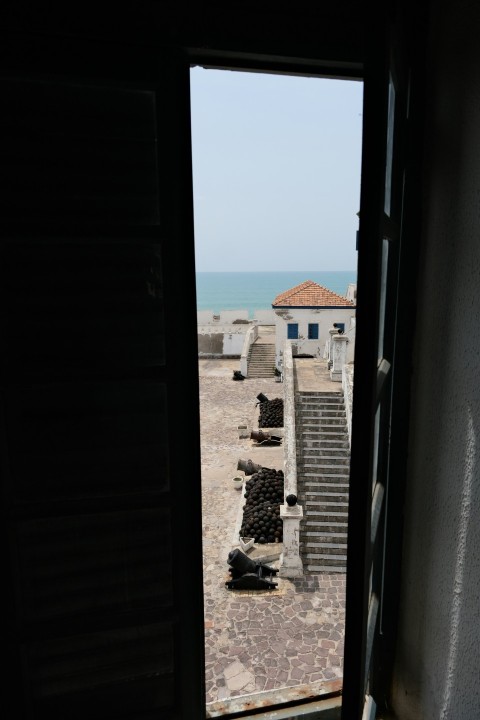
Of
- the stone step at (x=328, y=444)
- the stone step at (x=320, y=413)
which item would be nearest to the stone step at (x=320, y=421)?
the stone step at (x=320, y=413)

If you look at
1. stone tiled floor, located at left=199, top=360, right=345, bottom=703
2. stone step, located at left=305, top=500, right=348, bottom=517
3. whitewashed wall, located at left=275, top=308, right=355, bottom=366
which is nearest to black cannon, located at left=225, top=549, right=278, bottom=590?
stone tiled floor, located at left=199, top=360, right=345, bottom=703

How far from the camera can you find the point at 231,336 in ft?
91.5

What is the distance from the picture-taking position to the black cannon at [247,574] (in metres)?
7.62

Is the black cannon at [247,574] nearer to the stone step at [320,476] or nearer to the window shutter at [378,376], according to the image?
the stone step at [320,476]

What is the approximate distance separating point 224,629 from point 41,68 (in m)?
7.05

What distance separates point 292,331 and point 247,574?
15.8m

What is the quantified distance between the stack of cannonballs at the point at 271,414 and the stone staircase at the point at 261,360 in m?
5.35

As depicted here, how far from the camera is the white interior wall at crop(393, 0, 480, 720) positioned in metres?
1.29

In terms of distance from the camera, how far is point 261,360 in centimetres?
2469

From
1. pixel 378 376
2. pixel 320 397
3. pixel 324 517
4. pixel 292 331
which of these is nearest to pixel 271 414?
pixel 320 397

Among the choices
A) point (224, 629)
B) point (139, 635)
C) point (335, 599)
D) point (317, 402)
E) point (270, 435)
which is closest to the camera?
point (139, 635)

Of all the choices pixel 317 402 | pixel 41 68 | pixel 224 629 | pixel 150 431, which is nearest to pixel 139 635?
pixel 150 431

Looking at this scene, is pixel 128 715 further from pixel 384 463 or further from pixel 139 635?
pixel 384 463

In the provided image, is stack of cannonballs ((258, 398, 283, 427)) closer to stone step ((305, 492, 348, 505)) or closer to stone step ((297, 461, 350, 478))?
stone step ((297, 461, 350, 478))
